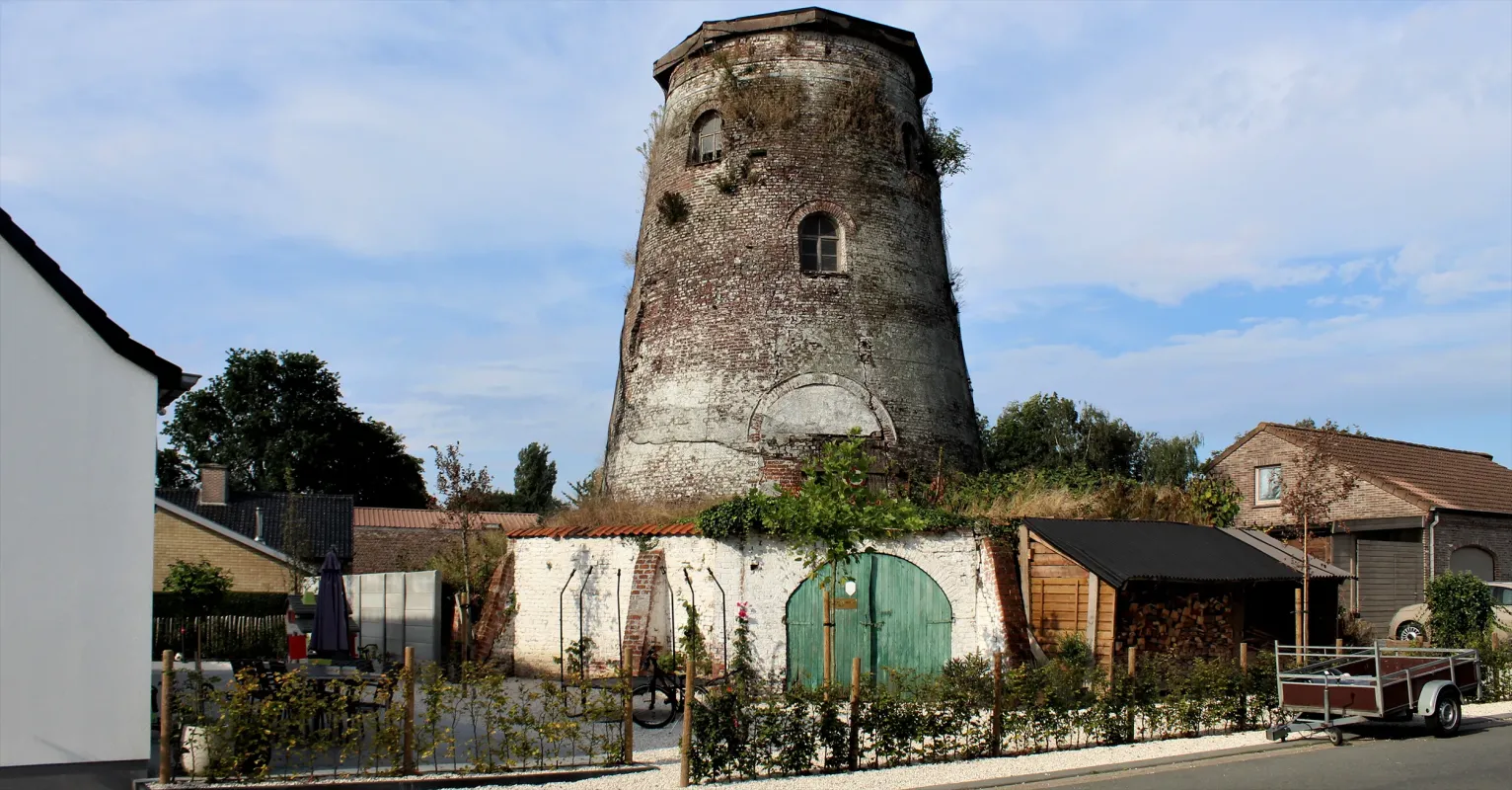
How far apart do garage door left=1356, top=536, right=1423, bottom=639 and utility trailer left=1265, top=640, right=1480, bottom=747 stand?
424 inches

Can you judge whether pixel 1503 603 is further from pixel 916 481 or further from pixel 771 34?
pixel 771 34

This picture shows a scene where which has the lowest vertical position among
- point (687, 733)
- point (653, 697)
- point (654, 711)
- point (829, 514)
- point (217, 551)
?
point (654, 711)

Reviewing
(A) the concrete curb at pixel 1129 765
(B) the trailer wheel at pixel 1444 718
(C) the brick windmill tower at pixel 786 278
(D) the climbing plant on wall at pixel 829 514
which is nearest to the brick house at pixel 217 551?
(C) the brick windmill tower at pixel 786 278

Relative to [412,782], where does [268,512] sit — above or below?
above

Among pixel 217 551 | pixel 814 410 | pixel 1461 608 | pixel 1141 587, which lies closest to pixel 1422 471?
pixel 1461 608

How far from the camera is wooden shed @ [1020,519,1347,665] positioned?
1644 centimetres

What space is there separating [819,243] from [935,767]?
11013 millimetres

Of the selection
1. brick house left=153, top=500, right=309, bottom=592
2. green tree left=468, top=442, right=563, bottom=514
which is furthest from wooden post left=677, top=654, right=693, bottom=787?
green tree left=468, top=442, right=563, bottom=514

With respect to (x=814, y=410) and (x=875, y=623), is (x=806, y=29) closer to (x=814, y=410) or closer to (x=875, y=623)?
(x=814, y=410)

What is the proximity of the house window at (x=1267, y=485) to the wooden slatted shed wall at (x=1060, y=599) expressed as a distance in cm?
1336

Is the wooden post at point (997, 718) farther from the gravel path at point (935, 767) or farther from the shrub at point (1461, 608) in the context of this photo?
the shrub at point (1461, 608)

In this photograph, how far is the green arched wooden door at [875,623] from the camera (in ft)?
55.0

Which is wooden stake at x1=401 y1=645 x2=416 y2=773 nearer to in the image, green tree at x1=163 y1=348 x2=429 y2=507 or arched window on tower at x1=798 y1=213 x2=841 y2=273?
arched window on tower at x1=798 y1=213 x2=841 y2=273

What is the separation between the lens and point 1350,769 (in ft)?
35.7
